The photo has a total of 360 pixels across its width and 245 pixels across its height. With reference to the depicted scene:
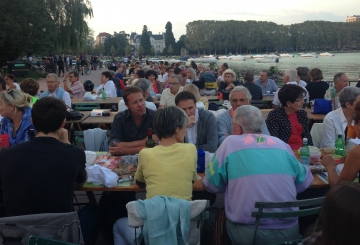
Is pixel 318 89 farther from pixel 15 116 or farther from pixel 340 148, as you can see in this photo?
pixel 15 116

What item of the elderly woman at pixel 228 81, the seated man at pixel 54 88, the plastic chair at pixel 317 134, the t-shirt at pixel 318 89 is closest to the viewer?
the plastic chair at pixel 317 134

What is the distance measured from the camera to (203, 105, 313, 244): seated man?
7.25ft

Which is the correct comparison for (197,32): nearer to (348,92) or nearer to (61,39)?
(61,39)

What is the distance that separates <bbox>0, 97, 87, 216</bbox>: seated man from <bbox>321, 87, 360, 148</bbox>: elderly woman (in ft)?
9.28

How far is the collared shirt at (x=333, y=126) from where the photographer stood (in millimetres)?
3896

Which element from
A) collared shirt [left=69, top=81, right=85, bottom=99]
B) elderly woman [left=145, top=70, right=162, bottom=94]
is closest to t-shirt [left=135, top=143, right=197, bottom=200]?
collared shirt [left=69, top=81, right=85, bottom=99]

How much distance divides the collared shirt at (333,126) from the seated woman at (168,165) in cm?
211

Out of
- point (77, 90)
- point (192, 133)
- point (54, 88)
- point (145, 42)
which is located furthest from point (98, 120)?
point (145, 42)

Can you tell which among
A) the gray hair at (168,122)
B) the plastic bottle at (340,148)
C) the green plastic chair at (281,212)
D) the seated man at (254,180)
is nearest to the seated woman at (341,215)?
the green plastic chair at (281,212)

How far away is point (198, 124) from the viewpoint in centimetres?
398

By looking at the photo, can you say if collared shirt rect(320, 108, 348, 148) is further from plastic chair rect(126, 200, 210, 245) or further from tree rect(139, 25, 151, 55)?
tree rect(139, 25, 151, 55)

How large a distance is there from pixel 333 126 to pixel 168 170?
7.82ft

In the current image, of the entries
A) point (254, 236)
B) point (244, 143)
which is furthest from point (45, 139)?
point (254, 236)

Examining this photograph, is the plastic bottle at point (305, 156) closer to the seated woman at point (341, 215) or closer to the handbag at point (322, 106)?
the seated woman at point (341, 215)
